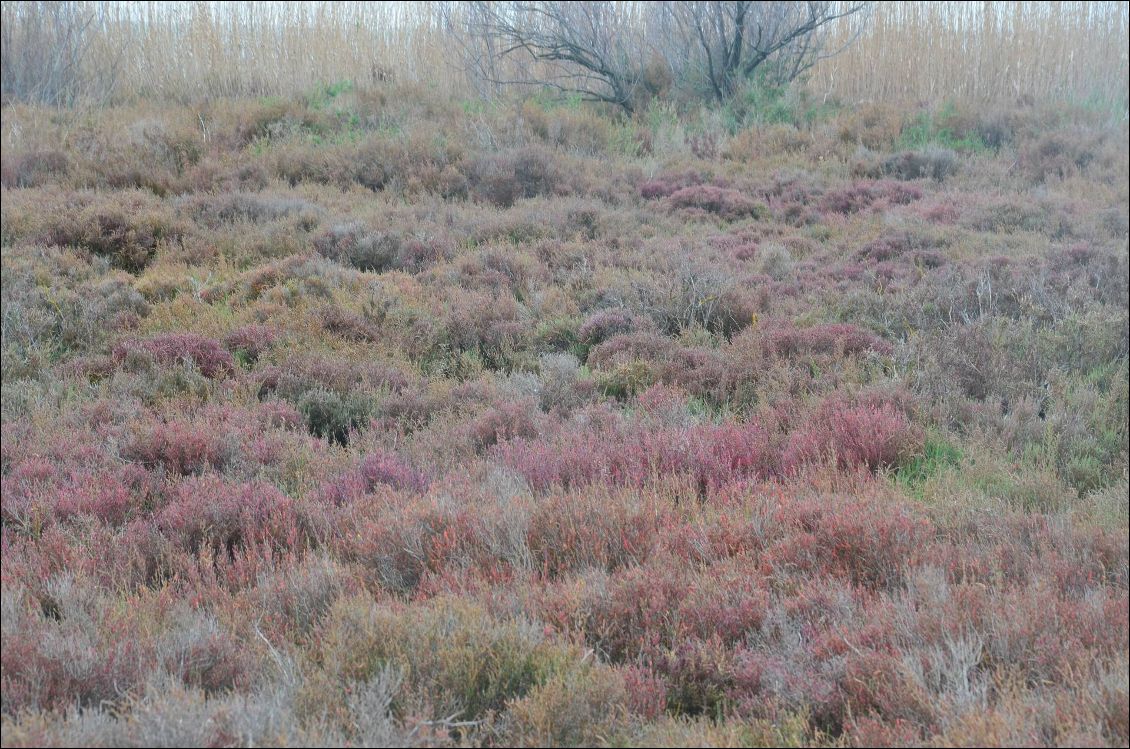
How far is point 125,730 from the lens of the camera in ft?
9.52

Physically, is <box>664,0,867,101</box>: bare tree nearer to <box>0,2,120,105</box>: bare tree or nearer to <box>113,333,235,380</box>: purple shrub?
<box>113,333,235,380</box>: purple shrub

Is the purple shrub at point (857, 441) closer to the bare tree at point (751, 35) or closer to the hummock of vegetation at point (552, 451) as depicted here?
the hummock of vegetation at point (552, 451)

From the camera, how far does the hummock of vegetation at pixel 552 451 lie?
3232mm

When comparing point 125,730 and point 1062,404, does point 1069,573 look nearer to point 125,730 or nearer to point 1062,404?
point 1062,404

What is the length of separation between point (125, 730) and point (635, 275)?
22.9 ft

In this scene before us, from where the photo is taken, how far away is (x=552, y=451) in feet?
18.7

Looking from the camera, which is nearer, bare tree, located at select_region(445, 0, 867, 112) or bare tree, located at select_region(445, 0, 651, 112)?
bare tree, located at select_region(445, 0, 867, 112)

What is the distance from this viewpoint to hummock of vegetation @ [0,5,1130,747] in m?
3.23

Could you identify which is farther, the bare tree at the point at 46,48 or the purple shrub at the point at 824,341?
the purple shrub at the point at 824,341

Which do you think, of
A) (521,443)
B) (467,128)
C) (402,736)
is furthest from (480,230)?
(402,736)

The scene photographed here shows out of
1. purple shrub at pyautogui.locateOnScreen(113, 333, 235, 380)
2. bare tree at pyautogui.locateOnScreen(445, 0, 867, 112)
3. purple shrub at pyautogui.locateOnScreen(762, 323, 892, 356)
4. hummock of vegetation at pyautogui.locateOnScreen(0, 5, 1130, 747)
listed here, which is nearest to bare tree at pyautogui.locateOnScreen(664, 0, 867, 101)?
bare tree at pyautogui.locateOnScreen(445, 0, 867, 112)

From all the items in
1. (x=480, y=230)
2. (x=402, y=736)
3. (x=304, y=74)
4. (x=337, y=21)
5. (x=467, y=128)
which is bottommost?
(x=402, y=736)

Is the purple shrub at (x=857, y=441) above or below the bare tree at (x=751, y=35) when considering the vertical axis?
below

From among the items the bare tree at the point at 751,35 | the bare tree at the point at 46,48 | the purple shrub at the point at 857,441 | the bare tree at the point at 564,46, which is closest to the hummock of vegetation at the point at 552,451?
the purple shrub at the point at 857,441
